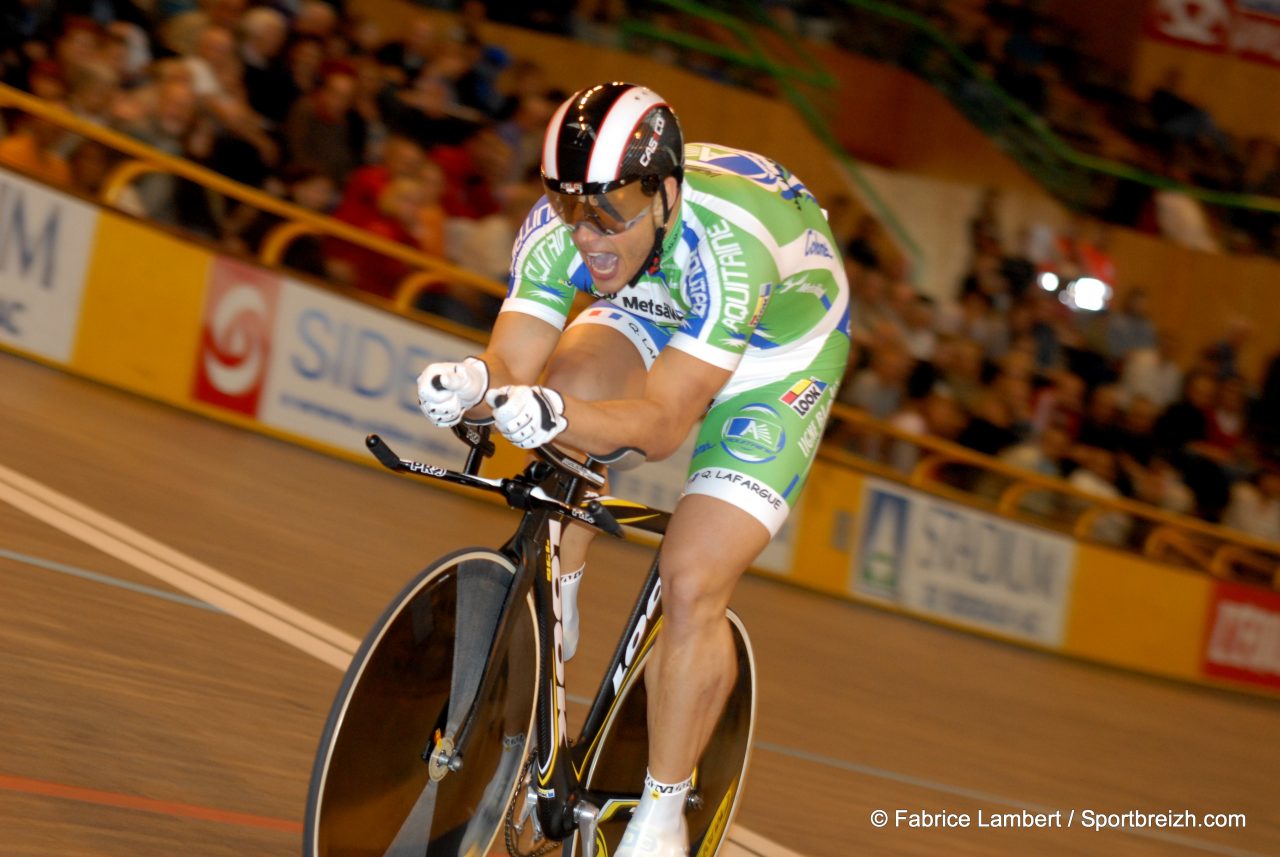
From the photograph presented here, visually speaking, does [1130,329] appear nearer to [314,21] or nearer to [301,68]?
[314,21]

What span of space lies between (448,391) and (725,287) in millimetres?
796

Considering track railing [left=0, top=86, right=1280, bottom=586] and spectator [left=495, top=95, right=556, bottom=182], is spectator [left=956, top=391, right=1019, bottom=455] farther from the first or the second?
spectator [left=495, top=95, right=556, bottom=182]

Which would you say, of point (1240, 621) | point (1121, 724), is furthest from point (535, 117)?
point (1240, 621)

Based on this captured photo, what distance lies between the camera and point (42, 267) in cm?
896

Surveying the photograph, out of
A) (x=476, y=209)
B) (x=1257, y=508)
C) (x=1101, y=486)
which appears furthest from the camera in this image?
(x=1257, y=508)

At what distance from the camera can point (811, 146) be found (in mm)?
15164

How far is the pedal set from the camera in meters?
3.50

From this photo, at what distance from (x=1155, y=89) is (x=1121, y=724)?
11.2 m

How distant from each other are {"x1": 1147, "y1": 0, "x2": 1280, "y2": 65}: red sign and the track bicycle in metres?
16.9

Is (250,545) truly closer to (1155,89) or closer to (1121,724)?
(1121,724)

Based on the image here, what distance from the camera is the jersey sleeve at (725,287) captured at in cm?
330

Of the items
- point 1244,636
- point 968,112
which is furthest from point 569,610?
point 968,112

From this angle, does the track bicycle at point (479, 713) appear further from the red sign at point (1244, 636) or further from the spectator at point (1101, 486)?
the red sign at point (1244, 636)

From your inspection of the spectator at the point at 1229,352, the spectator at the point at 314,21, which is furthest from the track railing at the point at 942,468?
the spectator at the point at 1229,352
